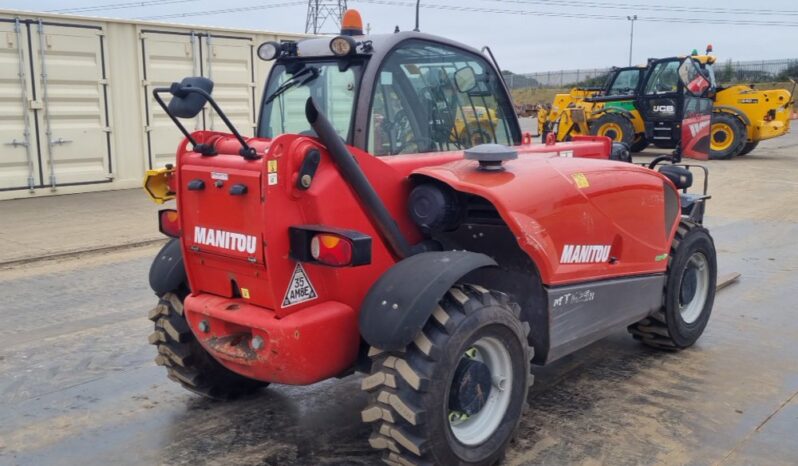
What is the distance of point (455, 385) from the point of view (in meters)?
3.50

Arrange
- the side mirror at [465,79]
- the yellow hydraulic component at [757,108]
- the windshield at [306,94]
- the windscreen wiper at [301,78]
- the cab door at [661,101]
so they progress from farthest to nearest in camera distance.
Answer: the yellow hydraulic component at [757,108], the cab door at [661,101], the side mirror at [465,79], the windscreen wiper at [301,78], the windshield at [306,94]

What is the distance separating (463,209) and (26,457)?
8.09ft

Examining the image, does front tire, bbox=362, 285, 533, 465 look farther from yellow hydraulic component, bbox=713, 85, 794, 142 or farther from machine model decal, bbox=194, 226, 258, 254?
yellow hydraulic component, bbox=713, 85, 794, 142

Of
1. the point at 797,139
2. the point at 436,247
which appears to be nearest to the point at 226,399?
the point at 436,247

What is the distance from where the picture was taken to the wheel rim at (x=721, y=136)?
66.5 ft

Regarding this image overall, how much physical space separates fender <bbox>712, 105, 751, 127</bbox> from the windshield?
18574 mm

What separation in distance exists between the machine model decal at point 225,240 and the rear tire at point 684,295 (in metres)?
2.98

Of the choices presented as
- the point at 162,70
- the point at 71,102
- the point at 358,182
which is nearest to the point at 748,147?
the point at 162,70

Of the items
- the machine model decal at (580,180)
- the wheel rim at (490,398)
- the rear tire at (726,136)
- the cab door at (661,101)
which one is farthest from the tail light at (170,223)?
the rear tire at (726,136)

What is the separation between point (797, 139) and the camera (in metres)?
27.8

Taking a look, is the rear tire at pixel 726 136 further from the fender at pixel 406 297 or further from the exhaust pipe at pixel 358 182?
the fender at pixel 406 297

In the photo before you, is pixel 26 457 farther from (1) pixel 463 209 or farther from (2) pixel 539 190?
(2) pixel 539 190

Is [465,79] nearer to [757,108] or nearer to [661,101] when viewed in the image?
[661,101]

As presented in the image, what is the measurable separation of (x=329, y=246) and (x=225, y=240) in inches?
21.7
